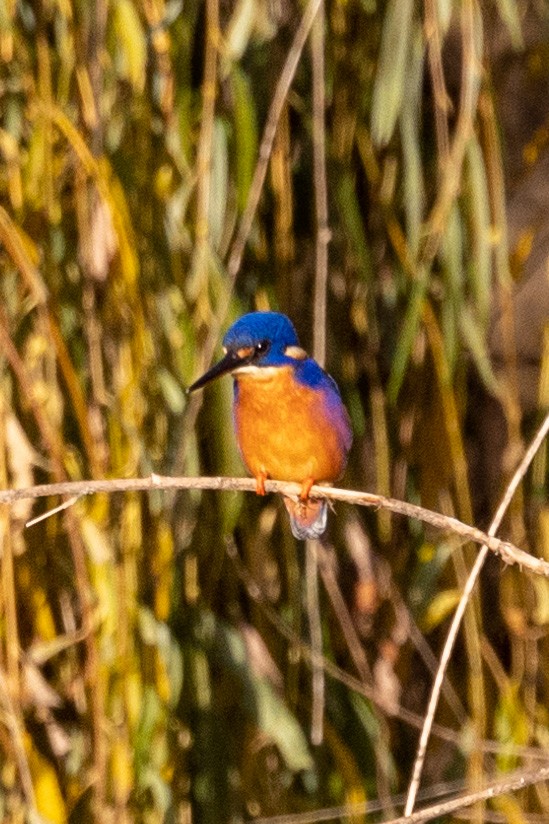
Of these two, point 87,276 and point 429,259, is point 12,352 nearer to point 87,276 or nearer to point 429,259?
point 87,276

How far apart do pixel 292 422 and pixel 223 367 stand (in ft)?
0.66

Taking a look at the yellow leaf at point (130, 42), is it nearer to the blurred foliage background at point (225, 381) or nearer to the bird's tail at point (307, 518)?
the blurred foliage background at point (225, 381)

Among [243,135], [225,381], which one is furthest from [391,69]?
[225,381]

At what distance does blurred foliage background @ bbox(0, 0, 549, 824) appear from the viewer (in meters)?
1.63

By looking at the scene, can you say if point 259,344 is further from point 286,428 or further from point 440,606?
point 440,606

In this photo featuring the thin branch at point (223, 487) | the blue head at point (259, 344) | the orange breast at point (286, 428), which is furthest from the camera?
the orange breast at point (286, 428)

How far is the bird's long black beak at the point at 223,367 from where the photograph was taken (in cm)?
151

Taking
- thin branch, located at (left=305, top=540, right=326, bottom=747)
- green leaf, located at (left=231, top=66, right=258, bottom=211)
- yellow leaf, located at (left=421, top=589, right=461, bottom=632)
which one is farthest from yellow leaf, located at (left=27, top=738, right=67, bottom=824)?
green leaf, located at (left=231, top=66, right=258, bottom=211)

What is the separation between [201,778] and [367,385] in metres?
0.59

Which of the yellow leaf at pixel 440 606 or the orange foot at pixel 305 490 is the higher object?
the orange foot at pixel 305 490

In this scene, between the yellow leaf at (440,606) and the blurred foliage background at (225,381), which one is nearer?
the blurred foliage background at (225,381)

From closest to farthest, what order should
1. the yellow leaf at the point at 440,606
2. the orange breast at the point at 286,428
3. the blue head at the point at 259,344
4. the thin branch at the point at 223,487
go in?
1. the thin branch at the point at 223,487
2. the blue head at the point at 259,344
3. the orange breast at the point at 286,428
4. the yellow leaf at the point at 440,606

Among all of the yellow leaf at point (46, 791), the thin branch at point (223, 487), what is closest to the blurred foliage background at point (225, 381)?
the yellow leaf at point (46, 791)

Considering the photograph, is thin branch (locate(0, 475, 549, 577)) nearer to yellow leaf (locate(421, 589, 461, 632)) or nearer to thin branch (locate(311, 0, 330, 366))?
thin branch (locate(311, 0, 330, 366))
